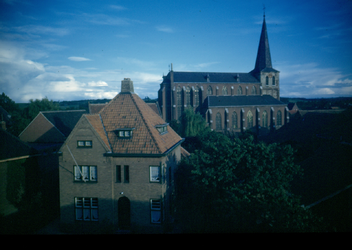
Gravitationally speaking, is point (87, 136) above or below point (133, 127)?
below

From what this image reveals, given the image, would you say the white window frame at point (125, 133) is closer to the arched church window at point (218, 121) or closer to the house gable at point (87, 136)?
the house gable at point (87, 136)

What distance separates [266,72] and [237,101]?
786 inches

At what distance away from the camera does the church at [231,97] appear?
57.9 meters

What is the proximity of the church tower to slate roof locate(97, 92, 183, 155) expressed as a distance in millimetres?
63151

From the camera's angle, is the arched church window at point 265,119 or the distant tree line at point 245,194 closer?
the distant tree line at point 245,194

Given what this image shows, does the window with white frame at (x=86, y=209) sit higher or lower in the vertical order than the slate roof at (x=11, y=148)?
lower

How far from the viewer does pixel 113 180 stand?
14469 mm

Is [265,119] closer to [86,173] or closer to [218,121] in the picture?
[218,121]

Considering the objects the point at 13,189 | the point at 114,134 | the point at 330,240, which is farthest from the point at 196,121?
the point at 330,240

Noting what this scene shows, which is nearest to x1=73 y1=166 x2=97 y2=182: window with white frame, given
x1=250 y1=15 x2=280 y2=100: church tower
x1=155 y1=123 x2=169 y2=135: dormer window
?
x1=155 y1=123 x2=169 y2=135: dormer window

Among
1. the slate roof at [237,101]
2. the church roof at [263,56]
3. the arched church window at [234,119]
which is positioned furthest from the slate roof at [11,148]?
the church roof at [263,56]

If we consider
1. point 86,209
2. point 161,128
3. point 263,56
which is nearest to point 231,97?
point 263,56

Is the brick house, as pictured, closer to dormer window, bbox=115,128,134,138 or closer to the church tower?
dormer window, bbox=115,128,134,138

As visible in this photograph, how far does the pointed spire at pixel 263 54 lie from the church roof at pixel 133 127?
64.0 meters
